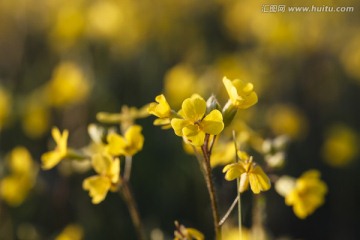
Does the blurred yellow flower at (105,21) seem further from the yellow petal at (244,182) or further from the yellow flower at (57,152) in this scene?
the yellow petal at (244,182)

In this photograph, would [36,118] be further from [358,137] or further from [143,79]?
[358,137]

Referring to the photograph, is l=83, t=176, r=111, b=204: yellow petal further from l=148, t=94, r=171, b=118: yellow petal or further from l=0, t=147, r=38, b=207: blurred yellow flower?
l=0, t=147, r=38, b=207: blurred yellow flower

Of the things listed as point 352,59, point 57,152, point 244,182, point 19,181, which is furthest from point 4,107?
point 352,59

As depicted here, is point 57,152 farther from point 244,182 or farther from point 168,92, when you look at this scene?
point 168,92

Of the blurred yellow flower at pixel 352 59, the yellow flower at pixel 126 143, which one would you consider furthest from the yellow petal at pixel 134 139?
the blurred yellow flower at pixel 352 59

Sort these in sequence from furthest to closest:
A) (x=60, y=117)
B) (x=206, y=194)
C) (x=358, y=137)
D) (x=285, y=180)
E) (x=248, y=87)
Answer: (x=60, y=117) < (x=358, y=137) < (x=206, y=194) < (x=285, y=180) < (x=248, y=87)

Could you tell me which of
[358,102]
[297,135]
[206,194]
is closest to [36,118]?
[206,194]
